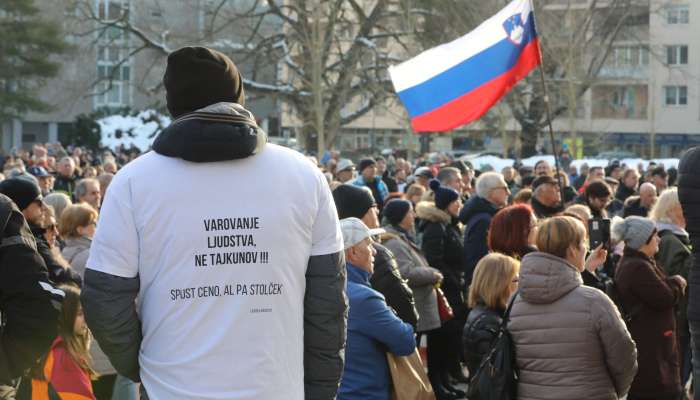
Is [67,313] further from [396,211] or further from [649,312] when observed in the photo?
[396,211]

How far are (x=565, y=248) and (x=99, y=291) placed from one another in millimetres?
2900

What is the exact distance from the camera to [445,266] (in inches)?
389

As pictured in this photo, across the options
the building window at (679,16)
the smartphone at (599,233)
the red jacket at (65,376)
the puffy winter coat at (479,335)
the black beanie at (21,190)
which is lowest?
the red jacket at (65,376)

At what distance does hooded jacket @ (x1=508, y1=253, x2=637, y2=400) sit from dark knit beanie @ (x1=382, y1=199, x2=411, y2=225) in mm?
3736

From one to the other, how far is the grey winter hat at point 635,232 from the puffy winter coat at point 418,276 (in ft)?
5.90

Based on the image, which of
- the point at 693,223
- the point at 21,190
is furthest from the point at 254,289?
the point at 21,190

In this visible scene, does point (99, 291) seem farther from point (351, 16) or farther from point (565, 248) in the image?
point (351, 16)

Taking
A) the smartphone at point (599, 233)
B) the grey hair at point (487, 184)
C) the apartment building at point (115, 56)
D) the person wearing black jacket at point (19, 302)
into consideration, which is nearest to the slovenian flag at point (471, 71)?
the grey hair at point (487, 184)

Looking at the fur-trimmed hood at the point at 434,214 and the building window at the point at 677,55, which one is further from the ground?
the building window at the point at 677,55

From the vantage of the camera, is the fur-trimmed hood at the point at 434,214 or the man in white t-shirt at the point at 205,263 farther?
the fur-trimmed hood at the point at 434,214

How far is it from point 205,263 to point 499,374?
240cm

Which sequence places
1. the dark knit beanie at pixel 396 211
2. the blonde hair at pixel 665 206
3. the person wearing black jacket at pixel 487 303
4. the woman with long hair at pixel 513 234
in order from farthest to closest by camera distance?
the dark knit beanie at pixel 396 211
the blonde hair at pixel 665 206
the woman with long hair at pixel 513 234
the person wearing black jacket at pixel 487 303

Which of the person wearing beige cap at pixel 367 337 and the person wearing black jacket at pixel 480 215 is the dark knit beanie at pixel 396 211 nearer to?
the person wearing black jacket at pixel 480 215

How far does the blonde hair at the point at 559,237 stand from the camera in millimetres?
5457
